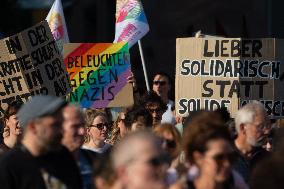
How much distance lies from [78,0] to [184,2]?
1825 mm

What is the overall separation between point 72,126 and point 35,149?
15.2 inches

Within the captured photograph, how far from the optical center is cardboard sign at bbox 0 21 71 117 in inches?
430

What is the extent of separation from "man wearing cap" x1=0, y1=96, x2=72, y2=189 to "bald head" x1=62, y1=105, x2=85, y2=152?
0.21m

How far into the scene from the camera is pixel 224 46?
1171cm

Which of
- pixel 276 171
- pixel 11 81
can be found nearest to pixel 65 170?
pixel 276 171

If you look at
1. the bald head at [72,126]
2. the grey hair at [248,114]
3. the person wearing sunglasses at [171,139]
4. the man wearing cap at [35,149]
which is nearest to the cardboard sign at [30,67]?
the grey hair at [248,114]

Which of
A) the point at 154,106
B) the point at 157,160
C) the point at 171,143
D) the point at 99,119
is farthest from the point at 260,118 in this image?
the point at 157,160

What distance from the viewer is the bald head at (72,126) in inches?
261

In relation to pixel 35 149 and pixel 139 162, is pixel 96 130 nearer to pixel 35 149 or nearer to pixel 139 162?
pixel 35 149

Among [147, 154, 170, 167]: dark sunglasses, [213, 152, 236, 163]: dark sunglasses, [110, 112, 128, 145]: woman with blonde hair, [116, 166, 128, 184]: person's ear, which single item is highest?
[147, 154, 170, 167]: dark sunglasses

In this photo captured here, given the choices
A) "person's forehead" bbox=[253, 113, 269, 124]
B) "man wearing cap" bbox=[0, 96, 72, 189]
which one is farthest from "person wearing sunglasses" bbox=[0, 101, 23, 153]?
"man wearing cap" bbox=[0, 96, 72, 189]

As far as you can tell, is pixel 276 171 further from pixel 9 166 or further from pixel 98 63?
pixel 98 63

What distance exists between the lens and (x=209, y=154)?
246 inches

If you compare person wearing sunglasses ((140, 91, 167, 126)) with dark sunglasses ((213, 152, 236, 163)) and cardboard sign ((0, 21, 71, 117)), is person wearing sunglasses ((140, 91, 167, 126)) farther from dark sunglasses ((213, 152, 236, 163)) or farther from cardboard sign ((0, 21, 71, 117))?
dark sunglasses ((213, 152, 236, 163))
